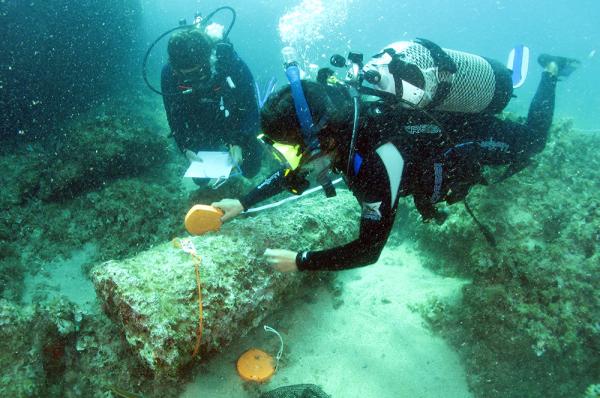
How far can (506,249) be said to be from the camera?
3.77 meters

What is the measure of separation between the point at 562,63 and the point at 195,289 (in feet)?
18.9

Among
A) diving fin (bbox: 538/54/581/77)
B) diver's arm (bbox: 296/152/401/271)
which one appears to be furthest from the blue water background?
diver's arm (bbox: 296/152/401/271)

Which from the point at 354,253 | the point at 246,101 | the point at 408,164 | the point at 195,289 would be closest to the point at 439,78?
the point at 408,164

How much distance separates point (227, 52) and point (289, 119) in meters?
4.53

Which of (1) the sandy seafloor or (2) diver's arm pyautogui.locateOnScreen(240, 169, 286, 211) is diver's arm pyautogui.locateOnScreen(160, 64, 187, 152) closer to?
(2) diver's arm pyautogui.locateOnScreen(240, 169, 286, 211)

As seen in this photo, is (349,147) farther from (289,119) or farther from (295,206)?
(295,206)

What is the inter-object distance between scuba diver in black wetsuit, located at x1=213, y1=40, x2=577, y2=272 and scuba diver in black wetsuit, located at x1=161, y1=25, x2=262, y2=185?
2.87m

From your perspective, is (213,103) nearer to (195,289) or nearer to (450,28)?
(195,289)

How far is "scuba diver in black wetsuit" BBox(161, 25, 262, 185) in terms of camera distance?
18.1 ft

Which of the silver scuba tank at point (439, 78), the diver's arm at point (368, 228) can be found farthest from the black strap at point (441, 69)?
the diver's arm at point (368, 228)

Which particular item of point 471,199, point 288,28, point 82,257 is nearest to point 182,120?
point 82,257

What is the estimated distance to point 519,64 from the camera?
164 inches

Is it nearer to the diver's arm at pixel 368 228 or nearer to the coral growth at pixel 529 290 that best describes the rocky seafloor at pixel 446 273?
the coral growth at pixel 529 290

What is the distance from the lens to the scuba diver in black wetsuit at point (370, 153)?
2201 mm
